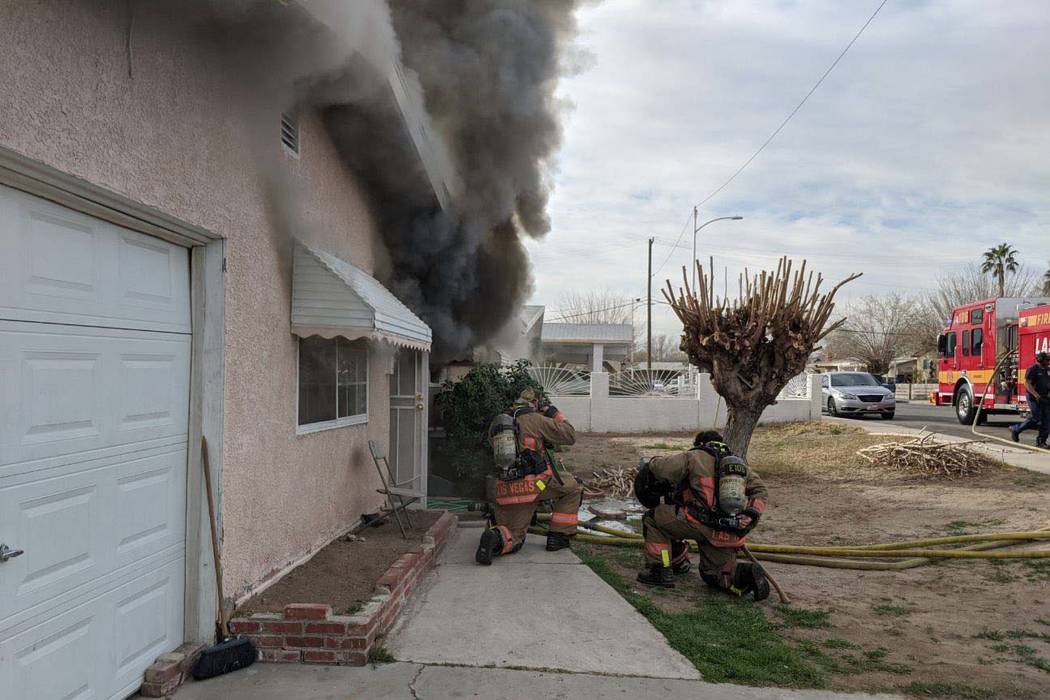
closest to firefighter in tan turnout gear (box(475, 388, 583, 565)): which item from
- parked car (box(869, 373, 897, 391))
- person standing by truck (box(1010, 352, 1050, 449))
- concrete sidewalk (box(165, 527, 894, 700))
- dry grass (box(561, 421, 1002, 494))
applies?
concrete sidewalk (box(165, 527, 894, 700))

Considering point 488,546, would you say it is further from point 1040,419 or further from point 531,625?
point 1040,419

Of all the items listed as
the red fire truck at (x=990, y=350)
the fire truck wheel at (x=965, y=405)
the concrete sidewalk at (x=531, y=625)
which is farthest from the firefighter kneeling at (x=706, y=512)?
the fire truck wheel at (x=965, y=405)

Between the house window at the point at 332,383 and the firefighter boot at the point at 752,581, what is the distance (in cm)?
329

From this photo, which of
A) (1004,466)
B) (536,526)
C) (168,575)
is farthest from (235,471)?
(1004,466)

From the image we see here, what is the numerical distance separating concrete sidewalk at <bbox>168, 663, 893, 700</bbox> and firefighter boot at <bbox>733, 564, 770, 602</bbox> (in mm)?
1612

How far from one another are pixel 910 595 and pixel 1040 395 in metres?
9.86

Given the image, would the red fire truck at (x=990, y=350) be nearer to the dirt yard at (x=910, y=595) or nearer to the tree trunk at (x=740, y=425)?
the dirt yard at (x=910, y=595)

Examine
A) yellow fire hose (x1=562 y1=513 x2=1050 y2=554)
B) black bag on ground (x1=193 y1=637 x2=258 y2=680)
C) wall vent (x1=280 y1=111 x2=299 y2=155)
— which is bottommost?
yellow fire hose (x1=562 y1=513 x2=1050 y2=554)

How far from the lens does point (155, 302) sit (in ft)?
11.9

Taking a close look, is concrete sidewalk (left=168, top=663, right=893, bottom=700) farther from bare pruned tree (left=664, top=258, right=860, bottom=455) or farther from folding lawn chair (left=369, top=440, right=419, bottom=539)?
bare pruned tree (left=664, top=258, right=860, bottom=455)

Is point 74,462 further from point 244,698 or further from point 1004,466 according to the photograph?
point 1004,466

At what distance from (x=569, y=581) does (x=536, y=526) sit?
2.17 metres

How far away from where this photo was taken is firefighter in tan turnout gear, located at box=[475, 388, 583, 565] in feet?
21.1

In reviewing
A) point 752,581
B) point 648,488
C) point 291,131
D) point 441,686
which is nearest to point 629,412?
point 648,488
